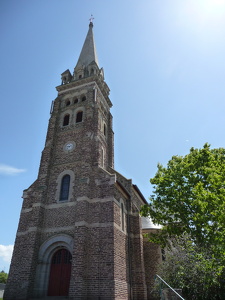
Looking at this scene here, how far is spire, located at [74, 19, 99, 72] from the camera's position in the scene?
26.8 m

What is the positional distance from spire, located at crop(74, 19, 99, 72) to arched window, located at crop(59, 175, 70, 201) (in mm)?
14206

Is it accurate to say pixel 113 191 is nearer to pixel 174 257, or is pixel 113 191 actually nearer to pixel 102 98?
pixel 174 257

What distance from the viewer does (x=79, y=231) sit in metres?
14.4

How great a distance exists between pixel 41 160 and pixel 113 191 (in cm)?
737

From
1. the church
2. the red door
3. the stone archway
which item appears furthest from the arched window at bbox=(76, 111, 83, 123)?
the red door

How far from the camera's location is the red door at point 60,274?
46.3 ft

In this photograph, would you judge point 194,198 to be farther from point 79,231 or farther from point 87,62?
point 87,62

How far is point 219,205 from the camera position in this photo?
40.1 feet

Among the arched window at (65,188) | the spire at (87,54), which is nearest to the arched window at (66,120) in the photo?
the arched window at (65,188)

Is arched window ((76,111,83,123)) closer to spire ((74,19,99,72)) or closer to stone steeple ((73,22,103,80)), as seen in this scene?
stone steeple ((73,22,103,80))

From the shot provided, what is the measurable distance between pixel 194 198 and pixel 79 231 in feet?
24.8

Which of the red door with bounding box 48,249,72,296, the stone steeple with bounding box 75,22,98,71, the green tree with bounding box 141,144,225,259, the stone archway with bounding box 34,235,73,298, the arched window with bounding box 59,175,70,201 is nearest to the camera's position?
the green tree with bounding box 141,144,225,259

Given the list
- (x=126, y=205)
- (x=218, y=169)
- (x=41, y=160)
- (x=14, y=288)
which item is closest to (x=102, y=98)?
(x=41, y=160)

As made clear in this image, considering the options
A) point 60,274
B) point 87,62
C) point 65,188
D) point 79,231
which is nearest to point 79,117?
point 65,188
